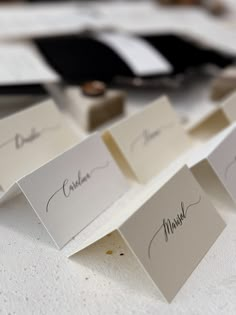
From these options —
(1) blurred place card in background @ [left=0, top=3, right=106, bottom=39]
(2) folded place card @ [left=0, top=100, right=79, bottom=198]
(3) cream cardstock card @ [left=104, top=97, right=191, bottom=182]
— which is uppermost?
(1) blurred place card in background @ [left=0, top=3, right=106, bottom=39]

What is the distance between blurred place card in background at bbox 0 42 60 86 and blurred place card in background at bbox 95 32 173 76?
0.16 m

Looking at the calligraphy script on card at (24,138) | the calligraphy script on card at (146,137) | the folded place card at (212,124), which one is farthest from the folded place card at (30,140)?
the folded place card at (212,124)

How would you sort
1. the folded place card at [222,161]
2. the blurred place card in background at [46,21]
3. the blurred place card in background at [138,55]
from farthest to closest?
the blurred place card in background at [46,21] < the blurred place card in background at [138,55] < the folded place card at [222,161]

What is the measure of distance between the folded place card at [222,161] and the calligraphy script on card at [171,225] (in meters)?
0.07

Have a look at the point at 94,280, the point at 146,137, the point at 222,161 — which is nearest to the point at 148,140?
the point at 146,137

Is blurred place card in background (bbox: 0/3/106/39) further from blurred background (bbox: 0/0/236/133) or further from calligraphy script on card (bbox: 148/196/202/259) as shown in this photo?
calligraphy script on card (bbox: 148/196/202/259)

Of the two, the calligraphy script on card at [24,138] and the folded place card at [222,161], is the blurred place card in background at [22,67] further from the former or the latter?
the folded place card at [222,161]

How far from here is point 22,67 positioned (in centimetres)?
79

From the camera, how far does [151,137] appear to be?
0.62 metres

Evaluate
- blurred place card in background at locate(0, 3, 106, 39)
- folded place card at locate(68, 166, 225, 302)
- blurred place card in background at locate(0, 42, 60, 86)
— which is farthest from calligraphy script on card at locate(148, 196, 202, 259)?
blurred place card in background at locate(0, 3, 106, 39)

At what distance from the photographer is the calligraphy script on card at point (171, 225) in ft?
1.38

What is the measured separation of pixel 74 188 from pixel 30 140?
11 centimetres

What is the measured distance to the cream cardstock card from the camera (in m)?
0.57

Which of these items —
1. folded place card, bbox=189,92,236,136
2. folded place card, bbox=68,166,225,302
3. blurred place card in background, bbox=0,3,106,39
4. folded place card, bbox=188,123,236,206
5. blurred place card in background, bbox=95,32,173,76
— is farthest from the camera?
blurred place card in background, bbox=0,3,106,39
